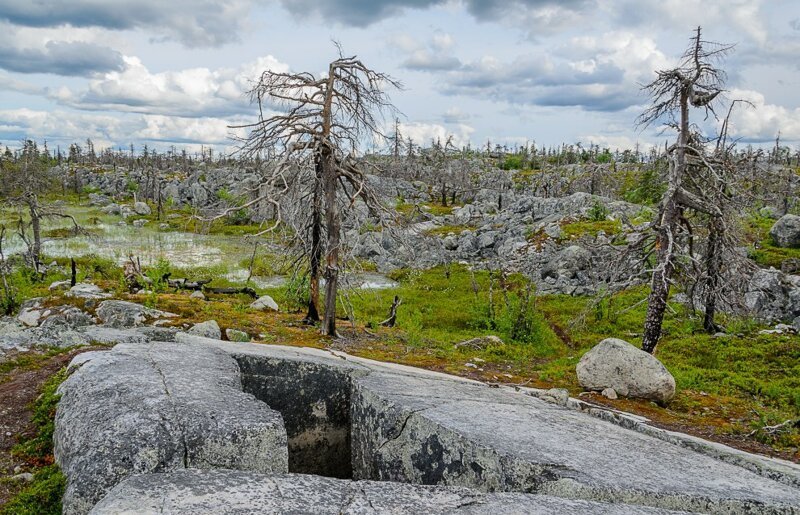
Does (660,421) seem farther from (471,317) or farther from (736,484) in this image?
(471,317)

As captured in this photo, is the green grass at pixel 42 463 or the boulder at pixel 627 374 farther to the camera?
the boulder at pixel 627 374

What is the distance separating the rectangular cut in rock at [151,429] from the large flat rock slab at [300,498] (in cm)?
66

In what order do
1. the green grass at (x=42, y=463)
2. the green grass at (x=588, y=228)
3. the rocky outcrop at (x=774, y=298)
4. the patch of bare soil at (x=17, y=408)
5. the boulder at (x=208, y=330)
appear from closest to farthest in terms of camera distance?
the green grass at (x=42, y=463) < the patch of bare soil at (x=17, y=408) < the boulder at (x=208, y=330) < the rocky outcrop at (x=774, y=298) < the green grass at (x=588, y=228)

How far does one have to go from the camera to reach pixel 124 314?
14.7 meters

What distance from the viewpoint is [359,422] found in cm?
667

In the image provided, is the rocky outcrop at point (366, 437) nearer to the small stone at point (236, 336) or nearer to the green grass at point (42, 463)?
the green grass at point (42, 463)

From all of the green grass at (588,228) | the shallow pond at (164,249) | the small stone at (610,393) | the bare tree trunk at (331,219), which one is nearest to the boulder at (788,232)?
the green grass at (588,228)

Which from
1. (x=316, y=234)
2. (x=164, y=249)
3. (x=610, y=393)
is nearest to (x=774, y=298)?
(x=610, y=393)

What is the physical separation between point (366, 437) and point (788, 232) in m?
37.1

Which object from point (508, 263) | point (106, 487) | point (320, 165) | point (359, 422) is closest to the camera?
point (106, 487)

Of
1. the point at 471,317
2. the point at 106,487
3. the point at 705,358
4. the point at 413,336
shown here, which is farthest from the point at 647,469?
the point at 471,317

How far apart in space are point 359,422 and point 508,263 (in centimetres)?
3066

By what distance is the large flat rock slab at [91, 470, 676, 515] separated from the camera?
355cm

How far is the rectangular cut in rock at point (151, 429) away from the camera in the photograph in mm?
4445
